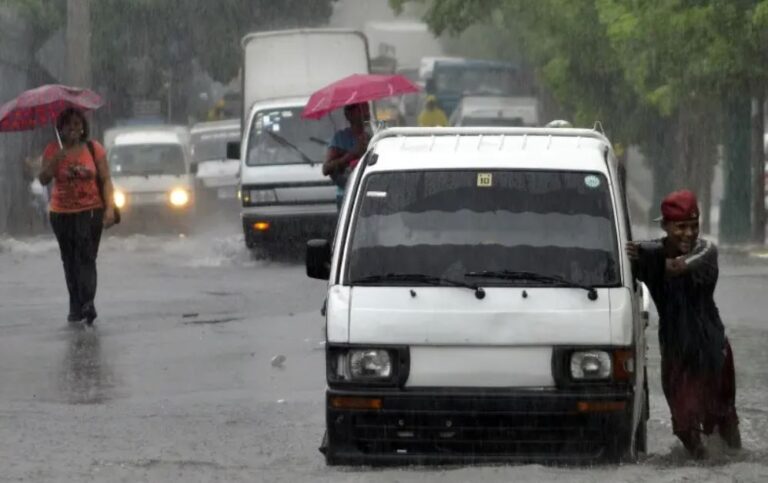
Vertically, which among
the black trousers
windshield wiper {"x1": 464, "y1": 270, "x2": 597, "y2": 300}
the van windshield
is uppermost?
the van windshield

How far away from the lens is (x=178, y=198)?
3086 cm

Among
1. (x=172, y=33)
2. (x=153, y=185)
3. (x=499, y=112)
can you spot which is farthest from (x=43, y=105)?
(x=499, y=112)

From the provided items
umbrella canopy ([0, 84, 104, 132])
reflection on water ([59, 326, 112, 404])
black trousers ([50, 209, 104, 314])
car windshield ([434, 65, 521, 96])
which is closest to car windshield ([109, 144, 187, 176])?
umbrella canopy ([0, 84, 104, 132])

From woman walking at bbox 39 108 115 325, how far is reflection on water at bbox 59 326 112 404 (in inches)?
26.1

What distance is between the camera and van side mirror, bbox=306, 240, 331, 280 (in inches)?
382

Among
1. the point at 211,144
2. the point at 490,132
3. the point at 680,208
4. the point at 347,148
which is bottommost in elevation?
the point at 211,144

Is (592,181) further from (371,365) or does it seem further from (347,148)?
(347,148)

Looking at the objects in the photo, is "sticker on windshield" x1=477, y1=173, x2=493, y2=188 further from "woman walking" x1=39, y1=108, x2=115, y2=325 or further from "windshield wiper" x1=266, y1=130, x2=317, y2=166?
"windshield wiper" x1=266, y1=130, x2=317, y2=166

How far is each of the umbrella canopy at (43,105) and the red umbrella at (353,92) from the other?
224cm

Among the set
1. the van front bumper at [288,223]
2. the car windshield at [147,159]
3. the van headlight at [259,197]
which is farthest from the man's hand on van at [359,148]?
the car windshield at [147,159]

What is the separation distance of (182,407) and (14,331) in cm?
458

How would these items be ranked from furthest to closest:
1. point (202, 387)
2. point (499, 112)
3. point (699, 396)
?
point (499, 112)
point (202, 387)
point (699, 396)

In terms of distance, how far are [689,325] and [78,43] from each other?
82.5 ft

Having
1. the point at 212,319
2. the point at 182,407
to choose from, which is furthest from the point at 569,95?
the point at 182,407
